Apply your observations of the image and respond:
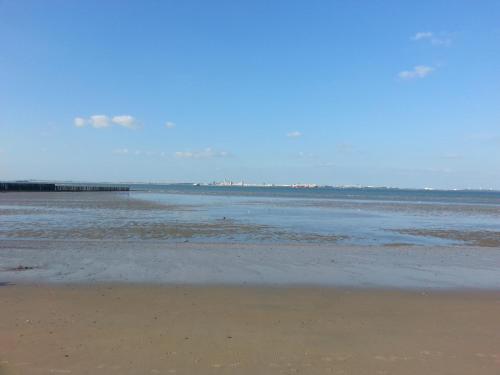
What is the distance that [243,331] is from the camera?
659cm

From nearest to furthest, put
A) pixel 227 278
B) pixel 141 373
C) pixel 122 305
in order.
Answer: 1. pixel 141 373
2. pixel 122 305
3. pixel 227 278

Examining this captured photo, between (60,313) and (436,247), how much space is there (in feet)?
53.0

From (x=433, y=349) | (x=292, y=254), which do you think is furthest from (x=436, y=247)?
(x=433, y=349)

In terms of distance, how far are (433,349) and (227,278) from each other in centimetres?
583

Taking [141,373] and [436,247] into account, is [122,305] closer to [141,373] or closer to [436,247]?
[141,373]

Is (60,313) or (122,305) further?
(122,305)

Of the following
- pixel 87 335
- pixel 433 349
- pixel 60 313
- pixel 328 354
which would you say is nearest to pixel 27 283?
pixel 60 313

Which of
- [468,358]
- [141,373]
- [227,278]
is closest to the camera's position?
[141,373]

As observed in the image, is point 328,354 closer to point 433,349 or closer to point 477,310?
point 433,349

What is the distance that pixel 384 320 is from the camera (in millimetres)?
7336

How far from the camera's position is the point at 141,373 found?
16.4 feet

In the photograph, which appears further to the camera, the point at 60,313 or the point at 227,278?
the point at 227,278

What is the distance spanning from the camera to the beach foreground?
210 inches

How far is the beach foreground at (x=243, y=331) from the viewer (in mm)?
5340
